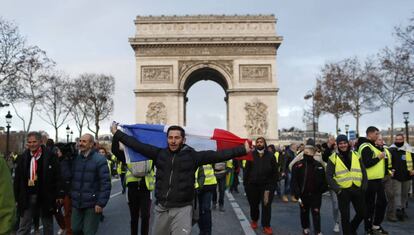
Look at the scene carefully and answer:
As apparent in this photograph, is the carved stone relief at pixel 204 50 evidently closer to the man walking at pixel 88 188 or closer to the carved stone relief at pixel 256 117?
the carved stone relief at pixel 256 117

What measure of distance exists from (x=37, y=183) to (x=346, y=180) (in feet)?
15.3

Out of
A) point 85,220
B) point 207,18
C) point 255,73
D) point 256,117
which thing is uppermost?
point 207,18

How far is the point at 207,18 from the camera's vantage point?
39312 mm

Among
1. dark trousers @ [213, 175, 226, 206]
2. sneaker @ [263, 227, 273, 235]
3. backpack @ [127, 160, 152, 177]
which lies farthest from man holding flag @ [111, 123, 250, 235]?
dark trousers @ [213, 175, 226, 206]

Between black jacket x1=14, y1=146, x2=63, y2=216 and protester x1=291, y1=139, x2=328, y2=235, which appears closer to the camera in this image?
black jacket x1=14, y1=146, x2=63, y2=216

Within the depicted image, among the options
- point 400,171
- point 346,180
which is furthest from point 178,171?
point 400,171

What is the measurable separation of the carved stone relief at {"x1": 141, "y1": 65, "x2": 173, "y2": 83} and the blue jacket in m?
32.7

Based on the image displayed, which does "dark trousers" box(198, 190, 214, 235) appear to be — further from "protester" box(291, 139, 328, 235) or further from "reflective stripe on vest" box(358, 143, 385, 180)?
"reflective stripe on vest" box(358, 143, 385, 180)

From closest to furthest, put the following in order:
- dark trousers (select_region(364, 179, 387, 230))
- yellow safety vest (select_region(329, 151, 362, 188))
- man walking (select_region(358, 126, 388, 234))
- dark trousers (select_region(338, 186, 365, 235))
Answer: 1. dark trousers (select_region(338, 186, 365, 235))
2. yellow safety vest (select_region(329, 151, 362, 188))
3. man walking (select_region(358, 126, 388, 234))
4. dark trousers (select_region(364, 179, 387, 230))

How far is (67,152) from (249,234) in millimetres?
3389

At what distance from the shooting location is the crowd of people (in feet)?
15.1

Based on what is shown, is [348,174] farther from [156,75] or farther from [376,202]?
[156,75]

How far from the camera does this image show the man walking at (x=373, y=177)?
7.98m

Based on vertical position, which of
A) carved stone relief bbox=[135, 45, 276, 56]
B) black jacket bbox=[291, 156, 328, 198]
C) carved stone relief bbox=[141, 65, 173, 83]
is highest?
carved stone relief bbox=[135, 45, 276, 56]
